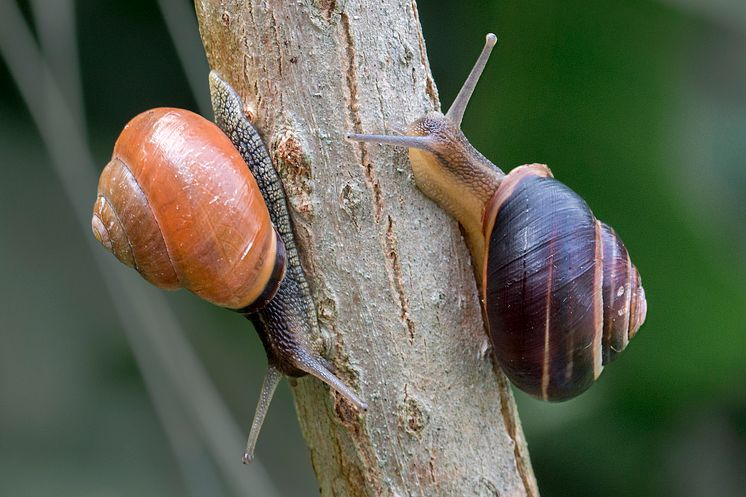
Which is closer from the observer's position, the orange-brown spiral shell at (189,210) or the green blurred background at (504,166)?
the orange-brown spiral shell at (189,210)

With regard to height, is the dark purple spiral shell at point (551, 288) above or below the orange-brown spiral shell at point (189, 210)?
below

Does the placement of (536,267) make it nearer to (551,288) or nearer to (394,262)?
(551,288)

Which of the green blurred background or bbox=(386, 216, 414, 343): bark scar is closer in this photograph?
bbox=(386, 216, 414, 343): bark scar

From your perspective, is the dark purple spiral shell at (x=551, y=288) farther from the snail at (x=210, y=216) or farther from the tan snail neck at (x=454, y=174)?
the snail at (x=210, y=216)

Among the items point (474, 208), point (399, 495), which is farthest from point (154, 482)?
point (474, 208)

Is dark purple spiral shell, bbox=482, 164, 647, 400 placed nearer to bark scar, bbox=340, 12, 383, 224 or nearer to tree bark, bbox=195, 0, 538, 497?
tree bark, bbox=195, 0, 538, 497

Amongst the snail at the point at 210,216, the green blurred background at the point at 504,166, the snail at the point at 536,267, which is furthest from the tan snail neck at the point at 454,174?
the green blurred background at the point at 504,166

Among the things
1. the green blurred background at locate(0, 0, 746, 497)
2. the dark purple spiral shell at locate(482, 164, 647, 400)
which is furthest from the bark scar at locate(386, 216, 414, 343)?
the green blurred background at locate(0, 0, 746, 497)

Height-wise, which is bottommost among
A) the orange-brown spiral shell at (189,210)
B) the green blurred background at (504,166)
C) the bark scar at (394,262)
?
the green blurred background at (504,166)
